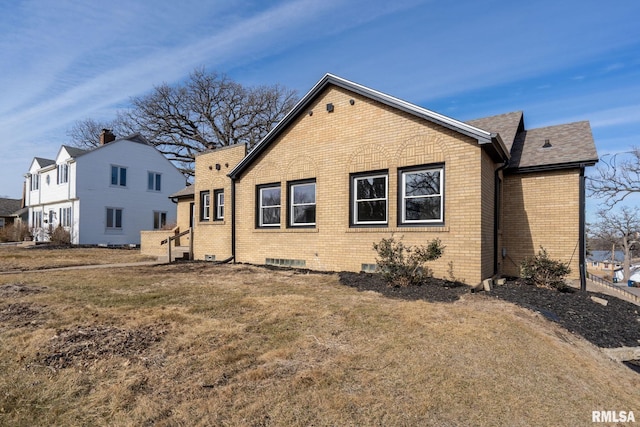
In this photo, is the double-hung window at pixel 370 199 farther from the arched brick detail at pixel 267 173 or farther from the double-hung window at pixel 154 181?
the double-hung window at pixel 154 181

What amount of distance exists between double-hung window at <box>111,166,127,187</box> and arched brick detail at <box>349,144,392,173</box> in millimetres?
24857

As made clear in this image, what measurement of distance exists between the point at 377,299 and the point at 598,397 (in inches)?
165

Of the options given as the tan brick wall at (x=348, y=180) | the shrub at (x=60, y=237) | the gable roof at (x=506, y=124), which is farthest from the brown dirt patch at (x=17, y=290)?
the shrub at (x=60, y=237)

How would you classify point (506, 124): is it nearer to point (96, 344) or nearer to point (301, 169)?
point (301, 169)

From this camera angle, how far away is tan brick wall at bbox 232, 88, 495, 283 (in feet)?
29.9

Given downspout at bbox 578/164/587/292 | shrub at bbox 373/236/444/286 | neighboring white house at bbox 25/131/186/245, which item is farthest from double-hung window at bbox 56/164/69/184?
downspout at bbox 578/164/587/292

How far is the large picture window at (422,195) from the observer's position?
9.70 m

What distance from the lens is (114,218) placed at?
29062 mm

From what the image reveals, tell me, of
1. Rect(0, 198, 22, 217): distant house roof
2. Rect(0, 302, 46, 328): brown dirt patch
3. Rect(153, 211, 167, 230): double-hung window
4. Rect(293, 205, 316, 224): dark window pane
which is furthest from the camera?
Rect(0, 198, 22, 217): distant house roof

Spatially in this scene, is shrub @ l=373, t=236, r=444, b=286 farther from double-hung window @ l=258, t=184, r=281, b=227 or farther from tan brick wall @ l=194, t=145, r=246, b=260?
tan brick wall @ l=194, t=145, r=246, b=260

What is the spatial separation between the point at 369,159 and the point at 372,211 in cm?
154

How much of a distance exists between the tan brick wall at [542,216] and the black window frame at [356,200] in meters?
3.85

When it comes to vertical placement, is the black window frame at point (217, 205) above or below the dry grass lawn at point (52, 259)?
above

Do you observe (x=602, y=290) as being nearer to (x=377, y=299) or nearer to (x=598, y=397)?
(x=377, y=299)
